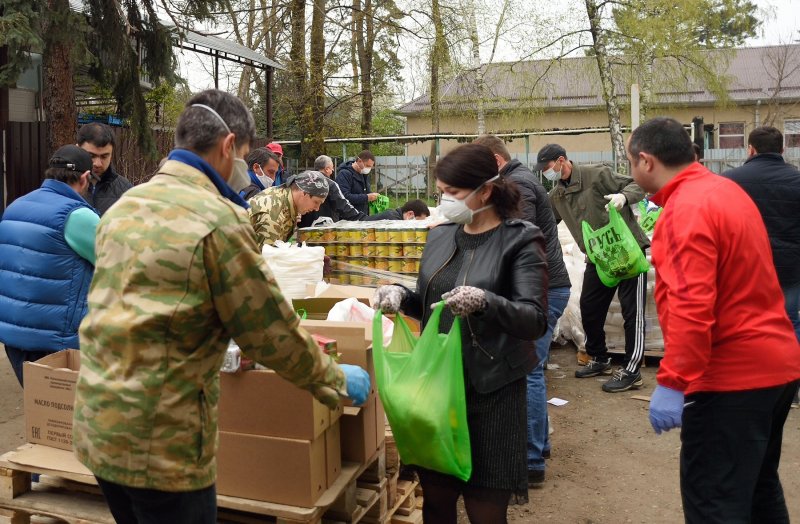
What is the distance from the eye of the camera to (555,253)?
15.0ft

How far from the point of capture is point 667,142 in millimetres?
2605

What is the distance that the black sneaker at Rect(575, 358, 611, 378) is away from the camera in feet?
20.5

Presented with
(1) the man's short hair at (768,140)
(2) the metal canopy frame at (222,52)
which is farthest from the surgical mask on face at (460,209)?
(2) the metal canopy frame at (222,52)

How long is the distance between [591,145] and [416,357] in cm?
2664

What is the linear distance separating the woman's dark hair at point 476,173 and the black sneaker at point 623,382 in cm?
356

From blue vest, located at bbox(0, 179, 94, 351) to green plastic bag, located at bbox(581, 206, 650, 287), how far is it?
146 inches

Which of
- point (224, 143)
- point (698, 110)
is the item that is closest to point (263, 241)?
point (224, 143)

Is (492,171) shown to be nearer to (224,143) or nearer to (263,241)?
(224,143)

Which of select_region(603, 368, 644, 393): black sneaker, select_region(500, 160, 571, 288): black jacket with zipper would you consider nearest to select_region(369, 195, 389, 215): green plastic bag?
select_region(603, 368, 644, 393): black sneaker

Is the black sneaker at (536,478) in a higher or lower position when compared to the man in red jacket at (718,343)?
lower

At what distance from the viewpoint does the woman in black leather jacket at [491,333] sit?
100 inches

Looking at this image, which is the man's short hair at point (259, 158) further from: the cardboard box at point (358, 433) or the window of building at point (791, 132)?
the window of building at point (791, 132)

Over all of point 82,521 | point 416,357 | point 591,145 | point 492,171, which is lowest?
point 82,521

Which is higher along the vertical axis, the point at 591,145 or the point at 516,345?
the point at 591,145
